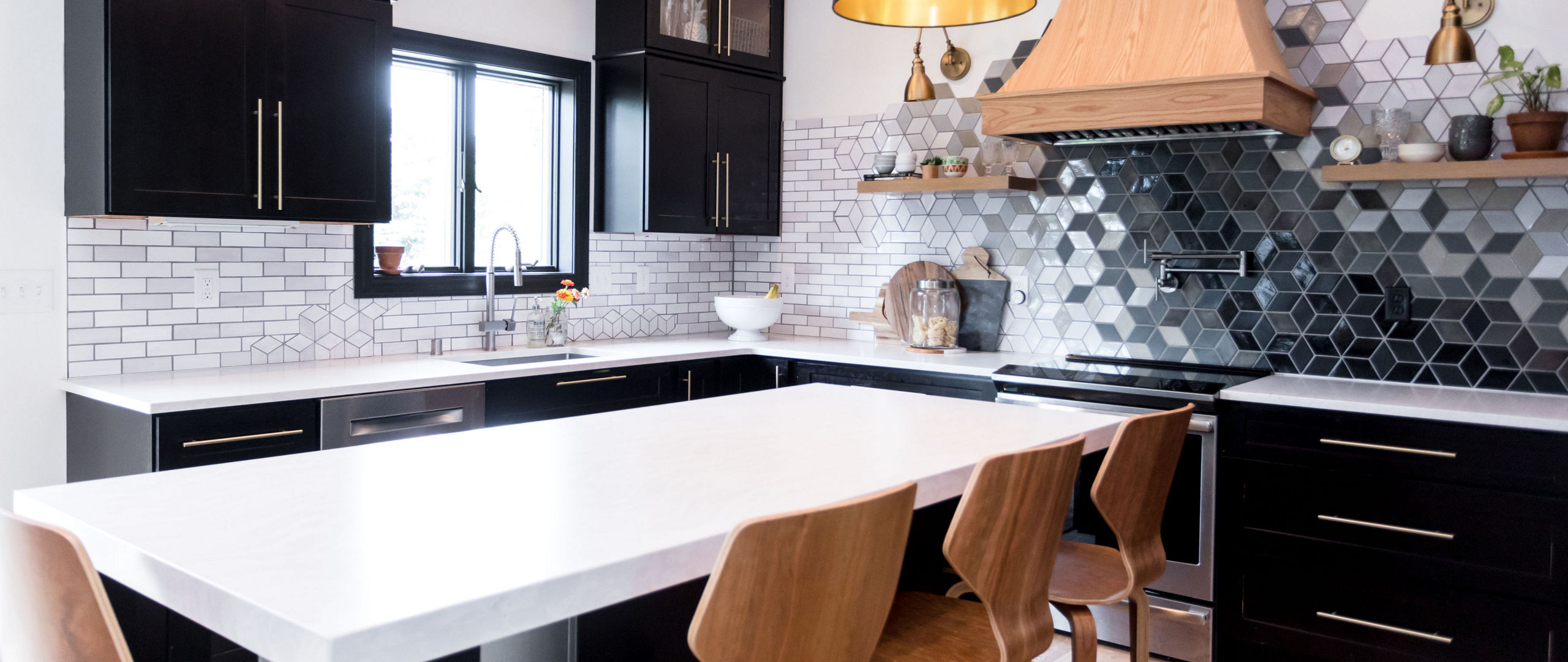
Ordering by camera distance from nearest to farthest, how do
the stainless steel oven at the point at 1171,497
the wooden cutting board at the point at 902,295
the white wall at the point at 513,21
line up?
1. the stainless steel oven at the point at 1171,497
2. the white wall at the point at 513,21
3. the wooden cutting board at the point at 902,295

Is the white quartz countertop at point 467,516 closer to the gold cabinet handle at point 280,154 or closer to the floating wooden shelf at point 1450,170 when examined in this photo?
the gold cabinet handle at point 280,154

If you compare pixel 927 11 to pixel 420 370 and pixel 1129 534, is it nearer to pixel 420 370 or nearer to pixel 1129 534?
pixel 1129 534

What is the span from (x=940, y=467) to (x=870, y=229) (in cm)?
315

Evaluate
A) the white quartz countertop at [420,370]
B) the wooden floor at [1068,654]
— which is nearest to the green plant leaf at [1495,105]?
the white quartz countertop at [420,370]

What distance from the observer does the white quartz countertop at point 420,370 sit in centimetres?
305

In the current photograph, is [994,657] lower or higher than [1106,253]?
lower

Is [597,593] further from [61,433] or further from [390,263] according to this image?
[390,263]

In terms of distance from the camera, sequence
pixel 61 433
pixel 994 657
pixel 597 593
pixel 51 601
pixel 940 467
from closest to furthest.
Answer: pixel 51 601 → pixel 597 593 → pixel 994 657 → pixel 940 467 → pixel 61 433

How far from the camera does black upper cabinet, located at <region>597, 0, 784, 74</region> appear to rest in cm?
462

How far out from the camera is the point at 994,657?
183 centimetres

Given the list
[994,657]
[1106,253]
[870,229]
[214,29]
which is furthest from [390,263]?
[994,657]

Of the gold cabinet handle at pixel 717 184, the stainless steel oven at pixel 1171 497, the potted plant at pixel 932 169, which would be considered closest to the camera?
the stainless steel oven at pixel 1171 497

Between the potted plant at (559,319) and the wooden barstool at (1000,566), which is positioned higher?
the potted plant at (559,319)

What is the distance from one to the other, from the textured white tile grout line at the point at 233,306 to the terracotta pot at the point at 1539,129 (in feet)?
11.9
